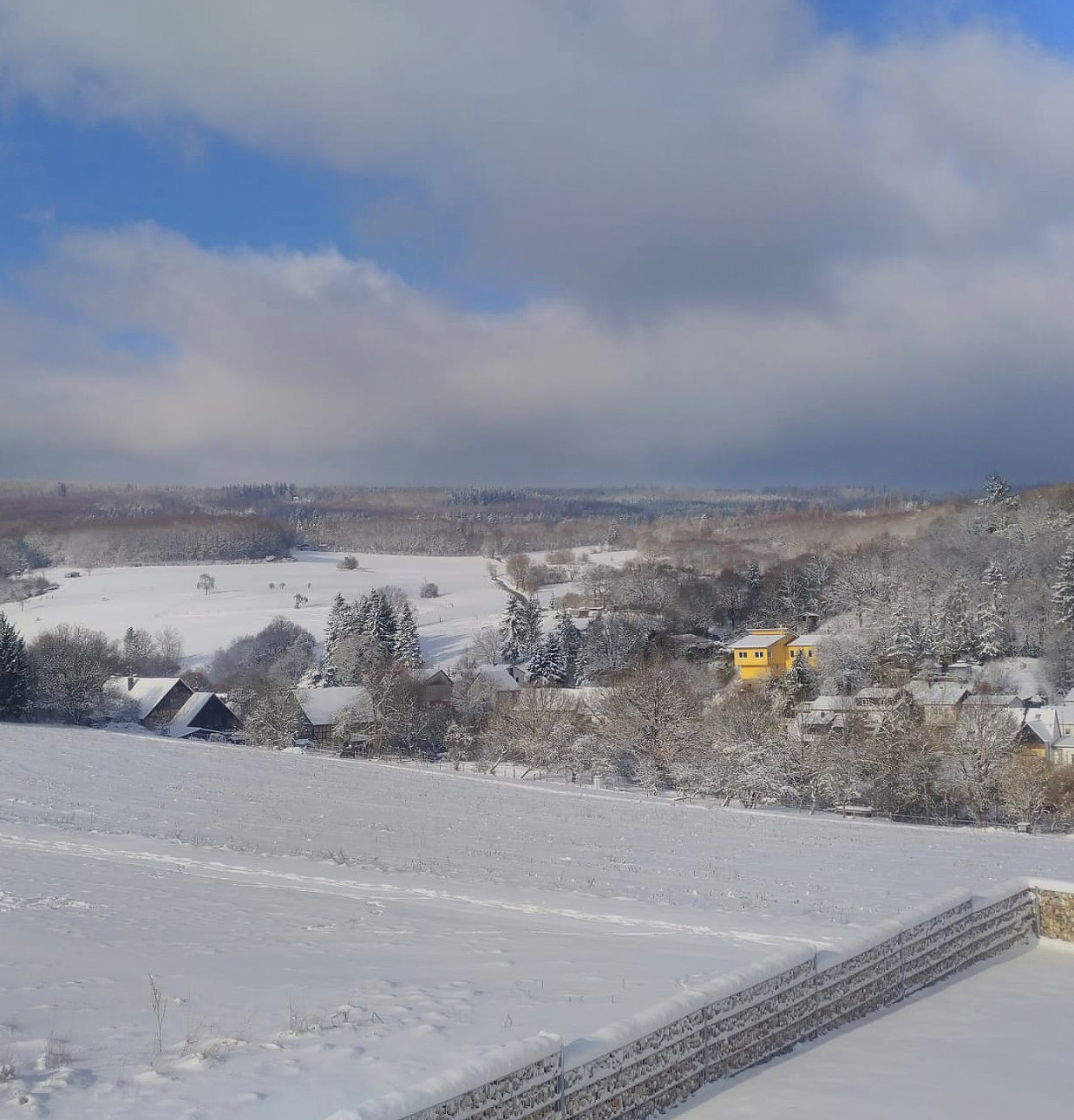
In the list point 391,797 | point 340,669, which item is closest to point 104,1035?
point 391,797

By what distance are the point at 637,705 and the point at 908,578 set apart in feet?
146

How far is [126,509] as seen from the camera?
196 meters

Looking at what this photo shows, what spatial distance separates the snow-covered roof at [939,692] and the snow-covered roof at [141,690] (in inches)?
1813

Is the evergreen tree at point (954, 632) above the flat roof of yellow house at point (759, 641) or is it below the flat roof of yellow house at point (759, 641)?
above

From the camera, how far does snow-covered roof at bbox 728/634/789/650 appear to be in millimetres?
70875

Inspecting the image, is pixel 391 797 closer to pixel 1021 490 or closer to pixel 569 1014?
pixel 569 1014

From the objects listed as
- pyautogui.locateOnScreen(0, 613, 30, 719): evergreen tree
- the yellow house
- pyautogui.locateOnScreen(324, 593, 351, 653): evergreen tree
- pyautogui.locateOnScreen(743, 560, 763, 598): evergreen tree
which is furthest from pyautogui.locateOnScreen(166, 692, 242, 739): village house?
pyautogui.locateOnScreen(743, 560, 763, 598): evergreen tree

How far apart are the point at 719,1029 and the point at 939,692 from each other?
5059 cm

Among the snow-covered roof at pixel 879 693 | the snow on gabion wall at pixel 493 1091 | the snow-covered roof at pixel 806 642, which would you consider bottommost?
the snow-covered roof at pixel 879 693

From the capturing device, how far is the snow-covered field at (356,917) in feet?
22.2

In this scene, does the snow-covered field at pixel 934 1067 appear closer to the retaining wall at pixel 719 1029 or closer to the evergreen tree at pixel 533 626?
the retaining wall at pixel 719 1029

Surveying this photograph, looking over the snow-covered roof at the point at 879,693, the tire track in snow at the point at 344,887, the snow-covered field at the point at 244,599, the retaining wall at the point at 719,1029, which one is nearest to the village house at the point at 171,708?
the snow-covered field at the point at 244,599

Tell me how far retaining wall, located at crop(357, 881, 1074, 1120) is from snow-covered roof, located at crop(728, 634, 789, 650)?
59.9 metres

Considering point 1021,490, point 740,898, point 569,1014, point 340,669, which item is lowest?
point 340,669
